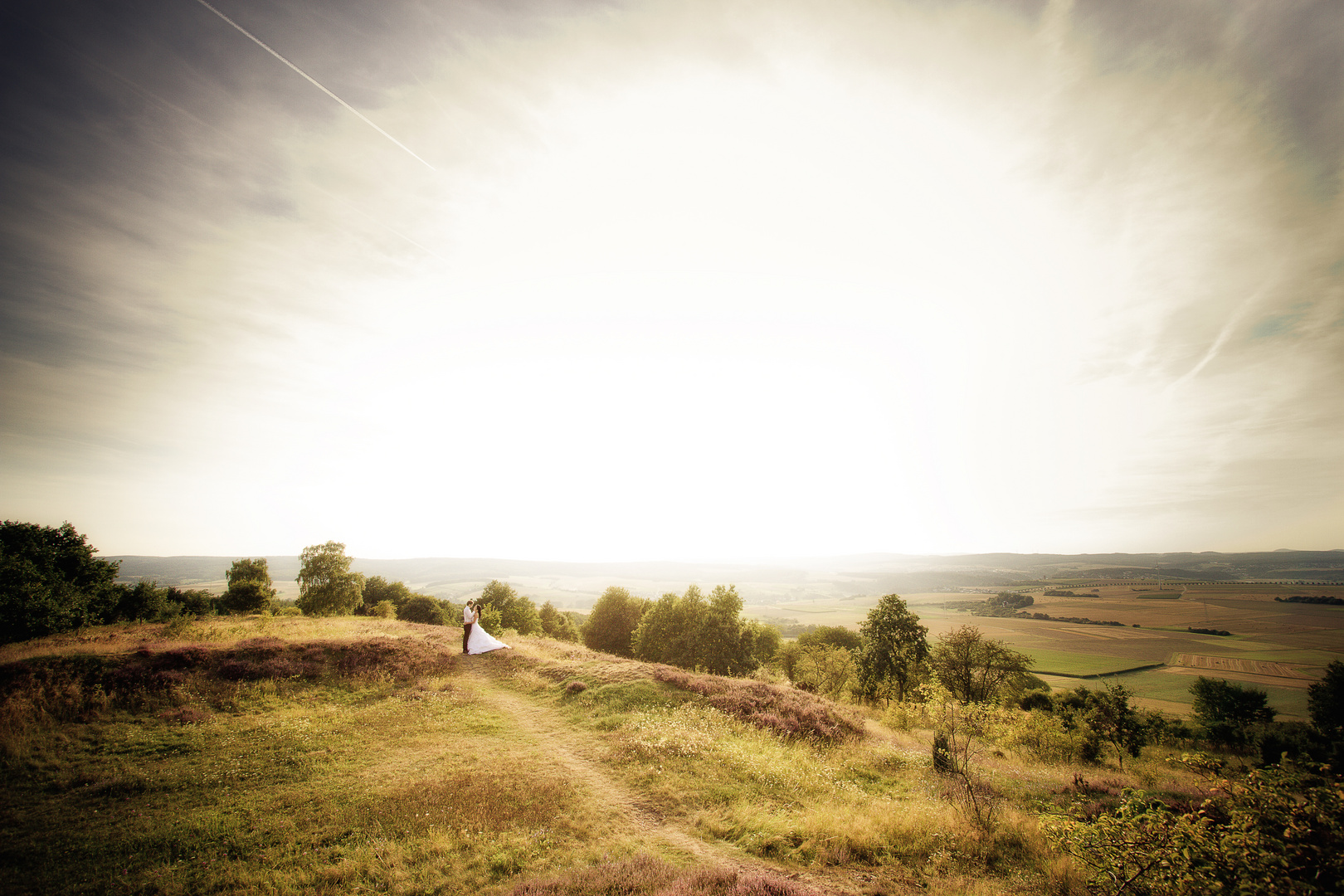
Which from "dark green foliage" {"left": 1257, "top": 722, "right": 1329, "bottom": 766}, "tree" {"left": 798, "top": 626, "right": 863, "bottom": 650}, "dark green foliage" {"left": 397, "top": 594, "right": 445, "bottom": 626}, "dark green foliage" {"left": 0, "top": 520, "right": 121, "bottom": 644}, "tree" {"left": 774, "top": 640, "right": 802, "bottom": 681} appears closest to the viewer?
"dark green foliage" {"left": 0, "top": 520, "right": 121, "bottom": 644}

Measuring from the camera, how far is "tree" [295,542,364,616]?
51438mm

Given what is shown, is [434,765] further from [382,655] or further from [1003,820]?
[1003,820]

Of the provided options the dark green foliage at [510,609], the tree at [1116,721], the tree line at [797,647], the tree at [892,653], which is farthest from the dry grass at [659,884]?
the dark green foliage at [510,609]

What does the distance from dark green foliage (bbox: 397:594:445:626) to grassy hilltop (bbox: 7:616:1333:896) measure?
45.2 meters

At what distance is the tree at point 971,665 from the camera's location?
3788 cm

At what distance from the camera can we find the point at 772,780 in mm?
13711

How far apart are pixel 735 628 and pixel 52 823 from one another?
37.6 metres

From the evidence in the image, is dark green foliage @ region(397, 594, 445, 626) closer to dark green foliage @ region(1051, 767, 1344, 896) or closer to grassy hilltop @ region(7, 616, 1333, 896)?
grassy hilltop @ region(7, 616, 1333, 896)

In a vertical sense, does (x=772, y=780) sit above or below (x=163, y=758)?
below

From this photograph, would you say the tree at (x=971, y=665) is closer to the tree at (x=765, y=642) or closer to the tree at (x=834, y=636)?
the tree at (x=834, y=636)

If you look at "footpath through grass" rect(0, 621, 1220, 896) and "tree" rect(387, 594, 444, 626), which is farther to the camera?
"tree" rect(387, 594, 444, 626)

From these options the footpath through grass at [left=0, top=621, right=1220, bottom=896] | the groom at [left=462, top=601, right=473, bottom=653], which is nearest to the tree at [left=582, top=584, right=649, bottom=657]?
the groom at [left=462, top=601, right=473, bottom=653]

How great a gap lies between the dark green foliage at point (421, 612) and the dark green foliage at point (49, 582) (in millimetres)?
31349

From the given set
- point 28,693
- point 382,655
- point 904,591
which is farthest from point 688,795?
point 904,591
